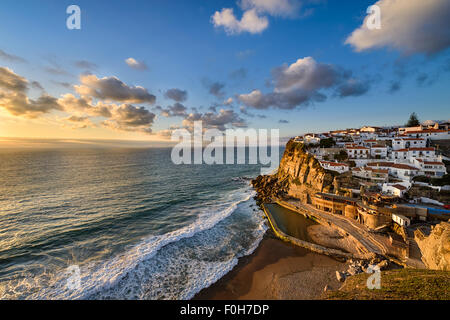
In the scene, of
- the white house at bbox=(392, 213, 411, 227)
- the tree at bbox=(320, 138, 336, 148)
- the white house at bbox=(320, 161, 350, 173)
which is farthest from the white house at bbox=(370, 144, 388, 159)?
the white house at bbox=(392, 213, 411, 227)

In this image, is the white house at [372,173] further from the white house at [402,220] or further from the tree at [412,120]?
the tree at [412,120]

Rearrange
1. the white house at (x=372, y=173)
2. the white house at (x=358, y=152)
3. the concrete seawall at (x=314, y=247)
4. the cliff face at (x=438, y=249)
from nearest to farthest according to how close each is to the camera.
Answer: the cliff face at (x=438, y=249)
the concrete seawall at (x=314, y=247)
the white house at (x=372, y=173)
the white house at (x=358, y=152)

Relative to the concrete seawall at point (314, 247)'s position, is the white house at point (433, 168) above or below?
above

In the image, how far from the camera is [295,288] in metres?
19.6

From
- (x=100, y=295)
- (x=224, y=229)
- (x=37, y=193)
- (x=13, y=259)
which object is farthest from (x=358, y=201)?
(x=37, y=193)

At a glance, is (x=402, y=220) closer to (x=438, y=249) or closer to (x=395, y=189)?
(x=395, y=189)

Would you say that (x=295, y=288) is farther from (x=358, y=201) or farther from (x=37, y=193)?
(x=37, y=193)

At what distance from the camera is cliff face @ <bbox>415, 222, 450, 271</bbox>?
1659 centimetres

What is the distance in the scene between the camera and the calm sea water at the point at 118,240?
2000 centimetres

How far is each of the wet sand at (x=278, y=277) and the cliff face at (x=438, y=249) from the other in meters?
8.50

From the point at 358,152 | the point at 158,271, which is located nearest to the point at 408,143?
the point at 358,152

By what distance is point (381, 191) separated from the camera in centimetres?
3806

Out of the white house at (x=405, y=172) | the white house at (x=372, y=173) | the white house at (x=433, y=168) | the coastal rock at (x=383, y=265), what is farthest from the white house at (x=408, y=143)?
the coastal rock at (x=383, y=265)

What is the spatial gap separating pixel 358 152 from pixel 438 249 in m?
44.1
